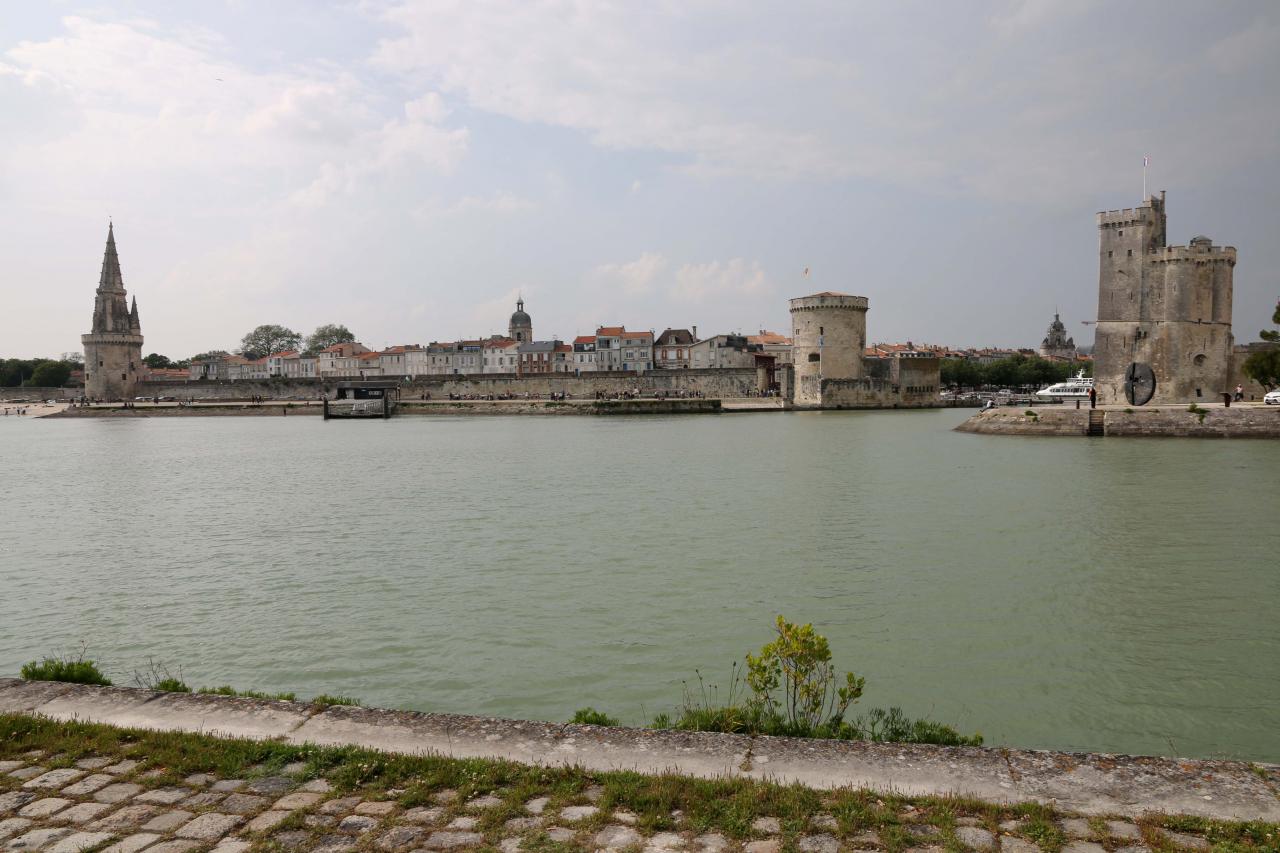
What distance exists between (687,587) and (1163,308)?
119 ft

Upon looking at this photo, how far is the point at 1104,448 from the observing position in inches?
1025

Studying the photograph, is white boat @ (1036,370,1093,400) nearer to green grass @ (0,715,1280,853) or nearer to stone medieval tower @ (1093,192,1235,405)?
stone medieval tower @ (1093,192,1235,405)

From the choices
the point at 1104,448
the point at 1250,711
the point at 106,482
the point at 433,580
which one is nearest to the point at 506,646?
the point at 433,580

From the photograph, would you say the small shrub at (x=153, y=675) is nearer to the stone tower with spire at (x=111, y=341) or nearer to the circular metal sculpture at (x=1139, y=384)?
the circular metal sculpture at (x=1139, y=384)

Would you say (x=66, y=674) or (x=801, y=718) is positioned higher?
(x=66, y=674)

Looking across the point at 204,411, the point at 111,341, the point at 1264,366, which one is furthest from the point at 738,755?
the point at 111,341

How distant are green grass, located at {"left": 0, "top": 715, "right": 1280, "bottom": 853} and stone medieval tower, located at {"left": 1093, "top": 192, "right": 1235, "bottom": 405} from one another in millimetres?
37806

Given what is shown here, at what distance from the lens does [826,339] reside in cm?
5550

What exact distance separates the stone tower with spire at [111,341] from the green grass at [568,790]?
86.1m

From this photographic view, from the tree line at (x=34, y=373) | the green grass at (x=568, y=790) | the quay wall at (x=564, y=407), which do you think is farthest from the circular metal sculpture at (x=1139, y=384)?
the tree line at (x=34, y=373)

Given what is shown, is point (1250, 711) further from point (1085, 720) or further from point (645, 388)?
point (645, 388)

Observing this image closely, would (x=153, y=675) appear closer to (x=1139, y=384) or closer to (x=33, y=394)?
(x=1139, y=384)

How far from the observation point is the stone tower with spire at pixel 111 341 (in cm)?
7556

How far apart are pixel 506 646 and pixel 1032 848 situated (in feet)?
17.1
